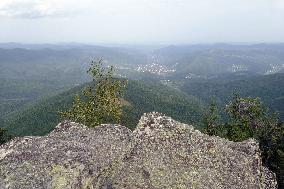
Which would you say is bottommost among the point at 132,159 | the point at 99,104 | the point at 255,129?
the point at 255,129

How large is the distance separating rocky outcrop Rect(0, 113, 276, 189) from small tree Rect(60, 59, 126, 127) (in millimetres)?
37485

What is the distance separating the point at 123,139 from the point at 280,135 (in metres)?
62.2

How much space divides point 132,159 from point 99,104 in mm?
45221

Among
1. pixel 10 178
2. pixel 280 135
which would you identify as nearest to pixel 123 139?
pixel 10 178

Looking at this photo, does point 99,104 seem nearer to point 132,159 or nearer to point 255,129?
point 255,129

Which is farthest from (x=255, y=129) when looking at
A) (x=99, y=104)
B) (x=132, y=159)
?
(x=132, y=159)

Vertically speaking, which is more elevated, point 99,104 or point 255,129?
point 99,104

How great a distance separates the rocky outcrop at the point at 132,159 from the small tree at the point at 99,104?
37485mm

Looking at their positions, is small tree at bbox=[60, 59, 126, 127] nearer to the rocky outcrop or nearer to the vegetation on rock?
the vegetation on rock

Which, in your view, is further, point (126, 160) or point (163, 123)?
point (163, 123)

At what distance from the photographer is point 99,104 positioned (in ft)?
241

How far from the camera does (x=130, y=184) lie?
27.1 metres

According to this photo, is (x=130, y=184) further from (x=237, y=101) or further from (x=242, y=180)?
(x=237, y=101)

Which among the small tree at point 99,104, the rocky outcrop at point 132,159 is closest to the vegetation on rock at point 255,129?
the small tree at point 99,104
